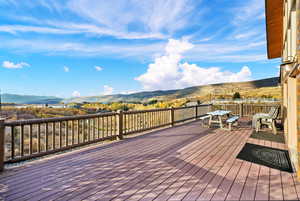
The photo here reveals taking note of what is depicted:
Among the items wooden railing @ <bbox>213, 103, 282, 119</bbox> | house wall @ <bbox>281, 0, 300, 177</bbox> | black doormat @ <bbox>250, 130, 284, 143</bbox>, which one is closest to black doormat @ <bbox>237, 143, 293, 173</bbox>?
house wall @ <bbox>281, 0, 300, 177</bbox>

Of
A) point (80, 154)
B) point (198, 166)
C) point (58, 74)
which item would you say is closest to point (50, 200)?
point (80, 154)

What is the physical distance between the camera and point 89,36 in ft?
47.8

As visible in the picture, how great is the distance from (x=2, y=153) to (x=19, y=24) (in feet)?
40.4

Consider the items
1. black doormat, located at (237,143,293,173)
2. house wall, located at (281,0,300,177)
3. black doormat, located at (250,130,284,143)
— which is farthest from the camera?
black doormat, located at (250,130,284,143)

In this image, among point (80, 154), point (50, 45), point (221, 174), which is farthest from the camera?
point (50, 45)

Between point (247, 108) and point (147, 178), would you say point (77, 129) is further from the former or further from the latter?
point (247, 108)

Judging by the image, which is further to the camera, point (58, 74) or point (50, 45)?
point (58, 74)

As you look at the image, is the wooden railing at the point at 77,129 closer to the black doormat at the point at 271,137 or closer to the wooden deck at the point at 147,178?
the wooden deck at the point at 147,178

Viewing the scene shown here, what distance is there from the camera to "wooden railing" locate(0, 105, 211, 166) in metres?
2.89

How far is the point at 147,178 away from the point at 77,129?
2507mm

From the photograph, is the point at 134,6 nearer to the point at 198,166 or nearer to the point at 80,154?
the point at 80,154

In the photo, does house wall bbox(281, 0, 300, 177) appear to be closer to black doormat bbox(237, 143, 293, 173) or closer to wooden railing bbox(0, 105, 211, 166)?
black doormat bbox(237, 143, 293, 173)

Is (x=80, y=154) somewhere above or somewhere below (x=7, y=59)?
below

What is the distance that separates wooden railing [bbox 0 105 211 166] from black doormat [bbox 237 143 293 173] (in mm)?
3249
